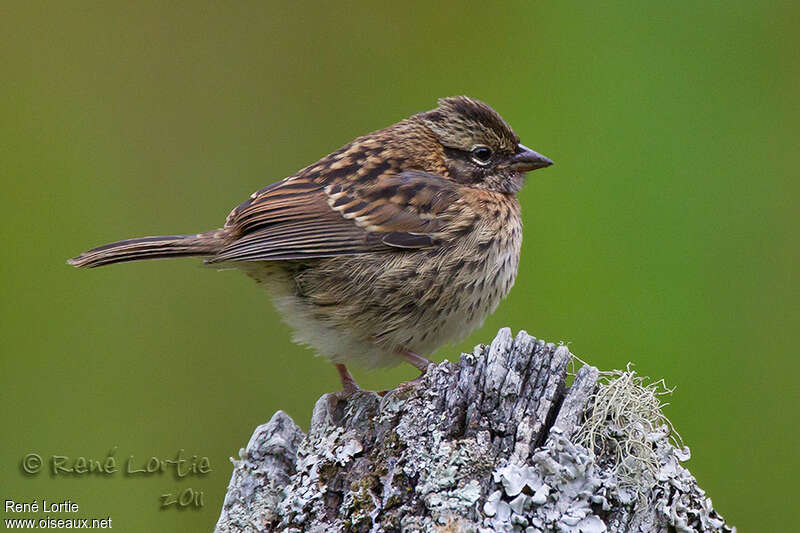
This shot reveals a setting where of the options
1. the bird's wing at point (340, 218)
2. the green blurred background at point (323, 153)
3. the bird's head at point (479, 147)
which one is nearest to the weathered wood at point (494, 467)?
the bird's wing at point (340, 218)

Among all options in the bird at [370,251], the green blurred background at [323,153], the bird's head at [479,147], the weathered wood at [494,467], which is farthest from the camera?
the green blurred background at [323,153]

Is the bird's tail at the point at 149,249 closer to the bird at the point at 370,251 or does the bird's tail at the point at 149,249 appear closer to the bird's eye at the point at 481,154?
the bird at the point at 370,251

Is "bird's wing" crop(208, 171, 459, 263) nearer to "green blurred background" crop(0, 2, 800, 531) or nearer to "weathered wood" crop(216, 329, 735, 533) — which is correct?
"weathered wood" crop(216, 329, 735, 533)

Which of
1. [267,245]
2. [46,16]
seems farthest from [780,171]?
[46,16]

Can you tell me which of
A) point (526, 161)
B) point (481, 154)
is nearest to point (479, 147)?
point (481, 154)

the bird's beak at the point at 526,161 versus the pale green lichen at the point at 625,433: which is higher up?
the bird's beak at the point at 526,161

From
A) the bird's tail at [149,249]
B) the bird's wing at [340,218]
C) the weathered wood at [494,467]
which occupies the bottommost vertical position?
the weathered wood at [494,467]
